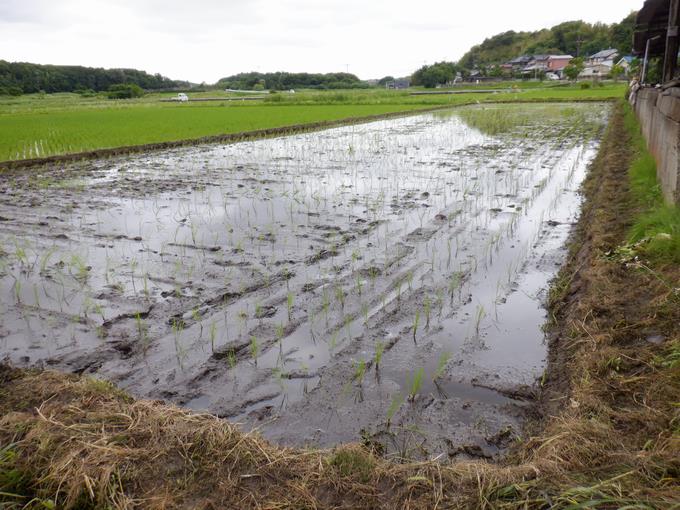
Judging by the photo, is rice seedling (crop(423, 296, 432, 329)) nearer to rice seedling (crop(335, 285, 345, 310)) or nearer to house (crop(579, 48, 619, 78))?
rice seedling (crop(335, 285, 345, 310))

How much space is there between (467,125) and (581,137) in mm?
5113

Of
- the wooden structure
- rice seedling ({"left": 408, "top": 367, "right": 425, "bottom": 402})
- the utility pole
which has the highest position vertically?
the utility pole

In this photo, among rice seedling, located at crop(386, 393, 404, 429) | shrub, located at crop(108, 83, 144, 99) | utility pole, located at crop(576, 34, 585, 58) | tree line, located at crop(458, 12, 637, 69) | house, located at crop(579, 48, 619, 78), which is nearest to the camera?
rice seedling, located at crop(386, 393, 404, 429)

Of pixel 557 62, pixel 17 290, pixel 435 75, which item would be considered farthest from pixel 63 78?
pixel 557 62

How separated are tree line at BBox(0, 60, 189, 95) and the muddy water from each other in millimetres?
58000

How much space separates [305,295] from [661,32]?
16596 millimetres

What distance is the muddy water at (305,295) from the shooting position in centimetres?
259

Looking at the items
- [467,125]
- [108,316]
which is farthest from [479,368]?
[467,125]

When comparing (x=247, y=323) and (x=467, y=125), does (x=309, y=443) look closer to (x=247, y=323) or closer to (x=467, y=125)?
(x=247, y=323)

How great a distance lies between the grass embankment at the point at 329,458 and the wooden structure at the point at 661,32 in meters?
10.3

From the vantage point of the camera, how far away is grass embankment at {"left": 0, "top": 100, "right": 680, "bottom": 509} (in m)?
1.68

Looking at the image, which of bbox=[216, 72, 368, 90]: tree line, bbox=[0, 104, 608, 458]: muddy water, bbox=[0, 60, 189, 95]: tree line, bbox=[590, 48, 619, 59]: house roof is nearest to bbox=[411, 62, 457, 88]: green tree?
bbox=[216, 72, 368, 90]: tree line

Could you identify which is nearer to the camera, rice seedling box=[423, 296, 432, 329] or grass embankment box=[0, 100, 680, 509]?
grass embankment box=[0, 100, 680, 509]

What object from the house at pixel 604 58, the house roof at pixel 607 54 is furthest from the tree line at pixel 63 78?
the house roof at pixel 607 54
